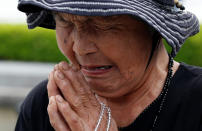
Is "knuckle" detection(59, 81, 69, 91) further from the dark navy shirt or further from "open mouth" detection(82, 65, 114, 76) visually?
the dark navy shirt

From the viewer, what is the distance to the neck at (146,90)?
284 cm

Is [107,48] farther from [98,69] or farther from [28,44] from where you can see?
[28,44]

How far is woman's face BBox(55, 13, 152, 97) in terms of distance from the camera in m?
2.47

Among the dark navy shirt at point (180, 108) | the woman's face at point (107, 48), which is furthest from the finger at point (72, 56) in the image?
the dark navy shirt at point (180, 108)

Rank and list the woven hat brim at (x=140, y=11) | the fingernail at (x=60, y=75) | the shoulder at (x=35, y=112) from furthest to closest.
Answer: the shoulder at (x=35, y=112)
the fingernail at (x=60, y=75)
the woven hat brim at (x=140, y=11)

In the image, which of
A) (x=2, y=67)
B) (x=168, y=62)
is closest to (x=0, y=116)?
(x=2, y=67)

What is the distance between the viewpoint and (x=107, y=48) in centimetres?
248

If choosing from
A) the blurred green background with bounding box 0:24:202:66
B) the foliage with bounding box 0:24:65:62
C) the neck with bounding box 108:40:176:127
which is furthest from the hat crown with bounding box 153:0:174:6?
the foliage with bounding box 0:24:65:62

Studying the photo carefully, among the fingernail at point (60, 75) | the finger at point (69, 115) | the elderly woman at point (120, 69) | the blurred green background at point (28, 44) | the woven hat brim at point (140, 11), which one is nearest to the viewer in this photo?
the woven hat brim at point (140, 11)

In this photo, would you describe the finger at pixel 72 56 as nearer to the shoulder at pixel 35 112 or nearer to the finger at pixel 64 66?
the finger at pixel 64 66

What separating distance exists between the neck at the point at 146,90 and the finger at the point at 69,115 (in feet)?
1.34

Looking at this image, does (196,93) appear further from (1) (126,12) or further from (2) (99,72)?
(1) (126,12)

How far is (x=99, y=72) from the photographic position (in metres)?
2.59

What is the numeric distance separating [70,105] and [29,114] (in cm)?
63
